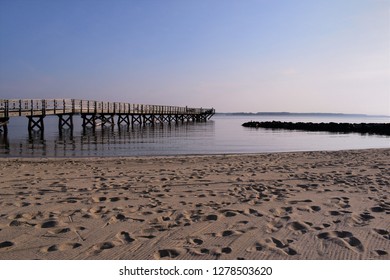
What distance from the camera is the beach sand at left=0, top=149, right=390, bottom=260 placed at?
392 centimetres

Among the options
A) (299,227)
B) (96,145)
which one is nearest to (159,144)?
(96,145)

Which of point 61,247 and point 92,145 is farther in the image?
point 92,145

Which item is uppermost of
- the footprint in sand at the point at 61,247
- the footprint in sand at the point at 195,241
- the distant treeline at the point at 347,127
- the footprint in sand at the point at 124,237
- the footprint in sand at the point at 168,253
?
the distant treeline at the point at 347,127

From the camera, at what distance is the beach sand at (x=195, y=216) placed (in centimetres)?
392

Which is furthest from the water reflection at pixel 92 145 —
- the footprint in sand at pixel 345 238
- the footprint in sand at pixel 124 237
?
the footprint in sand at pixel 345 238

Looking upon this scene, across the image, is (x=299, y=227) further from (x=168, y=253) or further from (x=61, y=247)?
(x=61, y=247)

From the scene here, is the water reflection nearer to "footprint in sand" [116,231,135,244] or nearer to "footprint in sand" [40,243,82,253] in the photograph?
"footprint in sand" [116,231,135,244]

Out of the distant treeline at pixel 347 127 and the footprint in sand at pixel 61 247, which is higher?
the distant treeline at pixel 347 127

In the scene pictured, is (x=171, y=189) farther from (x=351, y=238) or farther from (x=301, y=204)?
(x=351, y=238)

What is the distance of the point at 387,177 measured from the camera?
8375 mm

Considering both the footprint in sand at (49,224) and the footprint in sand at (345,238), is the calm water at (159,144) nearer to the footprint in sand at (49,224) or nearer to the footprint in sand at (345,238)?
→ the footprint in sand at (49,224)

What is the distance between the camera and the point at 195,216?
519 cm
